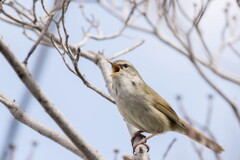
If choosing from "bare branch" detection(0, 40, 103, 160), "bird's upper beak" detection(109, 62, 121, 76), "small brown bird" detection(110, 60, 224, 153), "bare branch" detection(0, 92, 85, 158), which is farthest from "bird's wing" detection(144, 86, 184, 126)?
"bare branch" detection(0, 40, 103, 160)

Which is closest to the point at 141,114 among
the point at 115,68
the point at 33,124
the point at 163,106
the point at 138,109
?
the point at 138,109

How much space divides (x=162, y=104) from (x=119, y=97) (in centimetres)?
82

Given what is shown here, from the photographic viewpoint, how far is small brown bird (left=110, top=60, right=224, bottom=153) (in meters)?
5.01

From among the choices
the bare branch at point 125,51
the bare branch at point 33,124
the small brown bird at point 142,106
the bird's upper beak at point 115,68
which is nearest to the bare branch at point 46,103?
the bare branch at point 33,124

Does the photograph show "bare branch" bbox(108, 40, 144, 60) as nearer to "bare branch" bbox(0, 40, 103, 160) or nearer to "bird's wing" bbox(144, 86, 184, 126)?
"bird's wing" bbox(144, 86, 184, 126)

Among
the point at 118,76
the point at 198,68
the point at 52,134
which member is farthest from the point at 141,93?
the point at 52,134

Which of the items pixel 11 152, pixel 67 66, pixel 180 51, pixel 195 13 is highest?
pixel 180 51

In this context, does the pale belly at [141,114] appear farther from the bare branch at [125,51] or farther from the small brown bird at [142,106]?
the bare branch at [125,51]

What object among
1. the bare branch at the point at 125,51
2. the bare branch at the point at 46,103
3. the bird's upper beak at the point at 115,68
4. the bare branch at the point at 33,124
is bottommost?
the bare branch at the point at 46,103

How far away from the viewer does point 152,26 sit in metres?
7.57

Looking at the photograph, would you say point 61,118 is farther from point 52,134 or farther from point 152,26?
point 152,26

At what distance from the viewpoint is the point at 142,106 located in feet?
16.9

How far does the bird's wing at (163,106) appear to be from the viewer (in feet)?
17.8

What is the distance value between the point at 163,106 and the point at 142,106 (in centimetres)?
51
